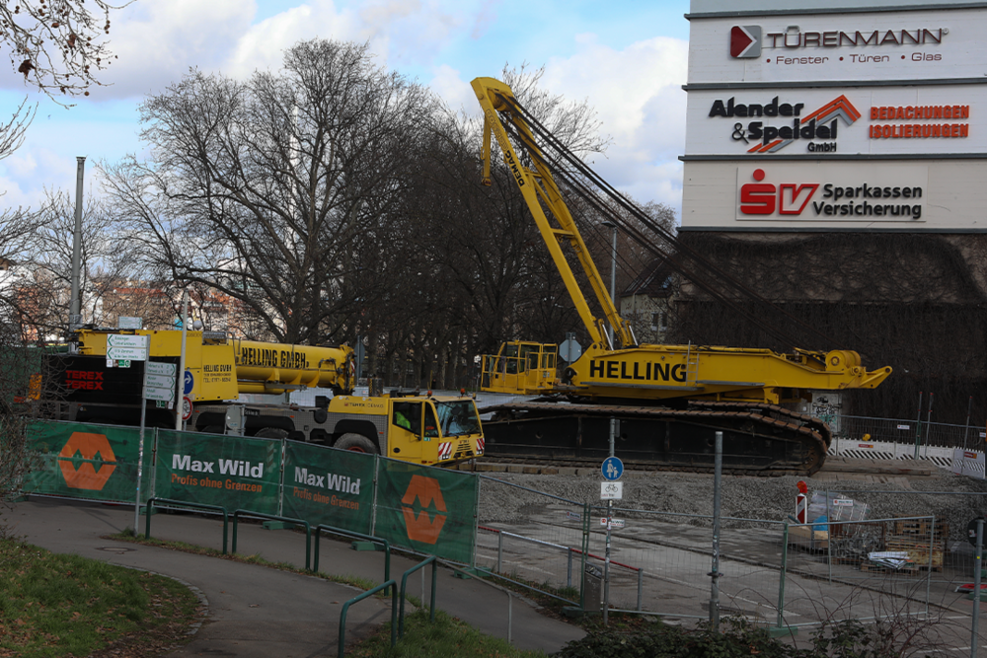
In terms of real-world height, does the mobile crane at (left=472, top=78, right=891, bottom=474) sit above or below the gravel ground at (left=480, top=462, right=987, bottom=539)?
above

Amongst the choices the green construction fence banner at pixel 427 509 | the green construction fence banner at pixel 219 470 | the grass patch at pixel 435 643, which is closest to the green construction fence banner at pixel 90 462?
the green construction fence banner at pixel 219 470

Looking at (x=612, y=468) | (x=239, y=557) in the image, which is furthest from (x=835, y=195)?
(x=239, y=557)

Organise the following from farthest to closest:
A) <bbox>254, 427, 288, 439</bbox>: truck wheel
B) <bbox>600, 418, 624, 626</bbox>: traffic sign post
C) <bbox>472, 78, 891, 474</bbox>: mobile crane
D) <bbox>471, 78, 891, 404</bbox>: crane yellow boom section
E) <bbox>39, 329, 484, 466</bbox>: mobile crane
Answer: <bbox>471, 78, 891, 404</bbox>: crane yellow boom section, <bbox>472, 78, 891, 474</bbox>: mobile crane, <bbox>254, 427, 288, 439</bbox>: truck wheel, <bbox>39, 329, 484, 466</bbox>: mobile crane, <bbox>600, 418, 624, 626</bbox>: traffic sign post

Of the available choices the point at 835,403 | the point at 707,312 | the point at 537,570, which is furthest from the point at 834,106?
the point at 537,570

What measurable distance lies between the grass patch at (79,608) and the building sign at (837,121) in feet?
105

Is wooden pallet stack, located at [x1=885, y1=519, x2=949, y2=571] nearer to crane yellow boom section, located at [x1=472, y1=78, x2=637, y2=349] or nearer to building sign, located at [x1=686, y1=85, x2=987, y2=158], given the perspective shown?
crane yellow boom section, located at [x1=472, y1=78, x2=637, y2=349]

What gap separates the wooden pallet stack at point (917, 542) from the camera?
14.1 metres

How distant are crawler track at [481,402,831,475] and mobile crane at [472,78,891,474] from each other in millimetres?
25

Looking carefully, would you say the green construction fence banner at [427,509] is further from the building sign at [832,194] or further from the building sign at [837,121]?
the building sign at [837,121]

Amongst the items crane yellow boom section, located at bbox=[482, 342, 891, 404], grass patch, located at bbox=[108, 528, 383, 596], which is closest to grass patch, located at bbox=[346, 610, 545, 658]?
grass patch, located at bbox=[108, 528, 383, 596]

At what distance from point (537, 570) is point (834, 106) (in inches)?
1168

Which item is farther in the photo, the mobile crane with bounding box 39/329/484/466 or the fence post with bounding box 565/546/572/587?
the mobile crane with bounding box 39/329/484/466

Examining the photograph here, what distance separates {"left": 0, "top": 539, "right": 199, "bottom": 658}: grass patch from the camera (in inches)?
310

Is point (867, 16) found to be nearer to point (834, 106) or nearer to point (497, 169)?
point (834, 106)
